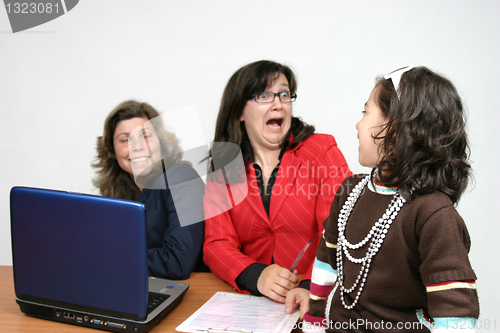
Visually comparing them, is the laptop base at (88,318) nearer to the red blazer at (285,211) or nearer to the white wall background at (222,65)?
the red blazer at (285,211)

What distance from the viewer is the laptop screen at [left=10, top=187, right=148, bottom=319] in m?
0.89

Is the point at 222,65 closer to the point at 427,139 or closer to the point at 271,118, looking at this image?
the point at 271,118

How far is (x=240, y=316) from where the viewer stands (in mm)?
1047

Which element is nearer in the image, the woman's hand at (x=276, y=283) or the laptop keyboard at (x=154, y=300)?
the laptop keyboard at (x=154, y=300)

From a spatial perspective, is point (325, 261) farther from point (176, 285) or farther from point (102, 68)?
point (102, 68)

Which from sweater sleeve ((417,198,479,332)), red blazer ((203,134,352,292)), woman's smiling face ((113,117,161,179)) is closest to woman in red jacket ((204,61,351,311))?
red blazer ((203,134,352,292))

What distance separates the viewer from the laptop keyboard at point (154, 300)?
1.03 metres

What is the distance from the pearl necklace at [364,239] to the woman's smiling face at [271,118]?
657mm

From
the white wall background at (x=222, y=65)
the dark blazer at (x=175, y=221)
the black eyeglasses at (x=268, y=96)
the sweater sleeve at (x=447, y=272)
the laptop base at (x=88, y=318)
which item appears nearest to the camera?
the sweater sleeve at (x=447, y=272)

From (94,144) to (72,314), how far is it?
64.3 inches

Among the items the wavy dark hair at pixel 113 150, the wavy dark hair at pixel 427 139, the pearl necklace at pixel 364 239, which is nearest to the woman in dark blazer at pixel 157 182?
the wavy dark hair at pixel 113 150

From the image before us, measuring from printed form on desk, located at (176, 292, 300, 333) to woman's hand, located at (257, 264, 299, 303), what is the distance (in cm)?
2

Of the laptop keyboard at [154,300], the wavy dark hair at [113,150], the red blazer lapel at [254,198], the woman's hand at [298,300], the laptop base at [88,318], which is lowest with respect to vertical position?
the woman's hand at [298,300]

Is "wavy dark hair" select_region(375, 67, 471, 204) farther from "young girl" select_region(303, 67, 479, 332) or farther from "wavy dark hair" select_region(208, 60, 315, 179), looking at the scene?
"wavy dark hair" select_region(208, 60, 315, 179)
